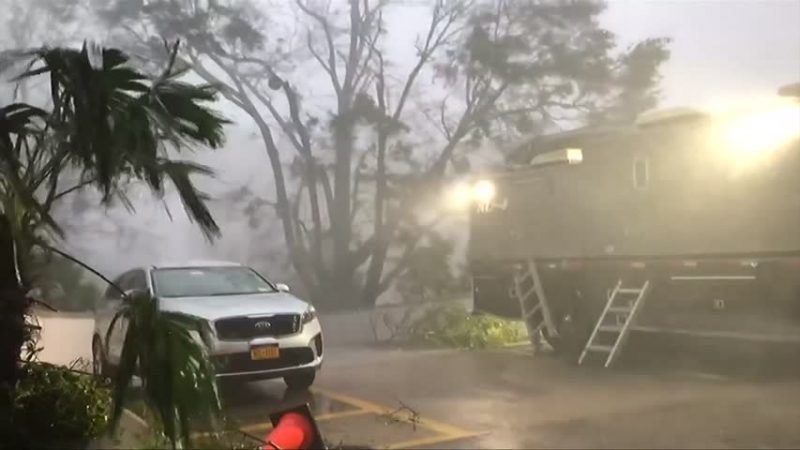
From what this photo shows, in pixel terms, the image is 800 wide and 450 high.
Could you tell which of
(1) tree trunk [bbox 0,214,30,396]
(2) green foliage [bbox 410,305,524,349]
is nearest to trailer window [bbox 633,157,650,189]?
(2) green foliage [bbox 410,305,524,349]

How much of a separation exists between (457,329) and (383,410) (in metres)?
0.38

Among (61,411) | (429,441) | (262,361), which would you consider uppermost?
(262,361)

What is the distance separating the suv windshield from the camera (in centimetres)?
266

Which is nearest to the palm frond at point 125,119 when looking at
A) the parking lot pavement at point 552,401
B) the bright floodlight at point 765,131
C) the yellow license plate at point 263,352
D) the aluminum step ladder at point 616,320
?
the yellow license plate at point 263,352

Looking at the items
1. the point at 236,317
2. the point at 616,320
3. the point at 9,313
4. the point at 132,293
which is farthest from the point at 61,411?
the point at 616,320

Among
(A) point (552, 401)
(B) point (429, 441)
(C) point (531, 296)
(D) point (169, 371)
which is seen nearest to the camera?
(D) point (169, 371)

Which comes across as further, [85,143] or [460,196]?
[460,196]

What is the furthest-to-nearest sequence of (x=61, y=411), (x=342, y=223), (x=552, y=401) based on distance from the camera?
(x=342, y=223), (x=61, y=411), (x=552, y=401)

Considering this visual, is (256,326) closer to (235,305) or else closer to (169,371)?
(235,305)

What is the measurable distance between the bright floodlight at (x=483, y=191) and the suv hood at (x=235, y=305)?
648 millimetres

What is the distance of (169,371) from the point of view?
220 cm

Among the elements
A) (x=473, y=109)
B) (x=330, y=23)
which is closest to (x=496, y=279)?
(x=473, y=109)

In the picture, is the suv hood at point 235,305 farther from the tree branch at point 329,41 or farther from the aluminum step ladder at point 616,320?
the aluminum step ladder at point 616,320

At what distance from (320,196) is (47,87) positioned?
95cm
